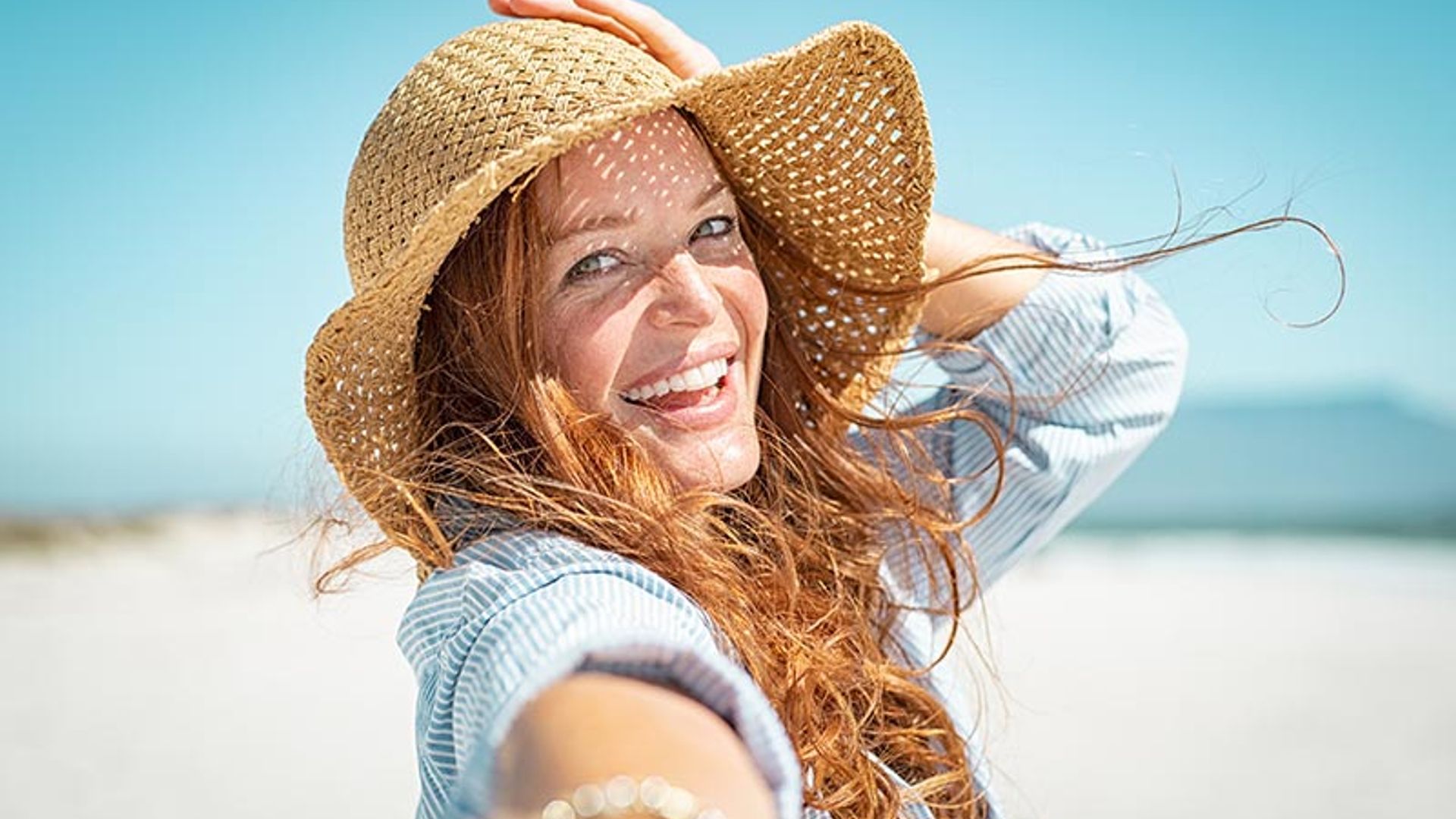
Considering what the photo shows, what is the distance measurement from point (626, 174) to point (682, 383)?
0.28 m

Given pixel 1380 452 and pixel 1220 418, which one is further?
pixel 1220 418

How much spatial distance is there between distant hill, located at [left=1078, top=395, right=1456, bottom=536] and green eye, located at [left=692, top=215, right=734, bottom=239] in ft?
79.8

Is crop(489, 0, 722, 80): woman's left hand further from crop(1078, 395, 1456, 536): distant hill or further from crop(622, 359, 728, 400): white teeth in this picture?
crop(1078, 395, 1456, 536): distant hill

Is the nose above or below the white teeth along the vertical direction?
above

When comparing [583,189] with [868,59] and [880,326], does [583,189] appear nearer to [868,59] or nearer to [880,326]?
[868,59]

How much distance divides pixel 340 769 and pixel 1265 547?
1694cm

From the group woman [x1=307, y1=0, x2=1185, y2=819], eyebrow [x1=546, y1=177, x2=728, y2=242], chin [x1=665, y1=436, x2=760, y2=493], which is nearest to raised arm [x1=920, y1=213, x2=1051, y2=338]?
woman [x1=307, y1=0, x2=1185, y2=819]

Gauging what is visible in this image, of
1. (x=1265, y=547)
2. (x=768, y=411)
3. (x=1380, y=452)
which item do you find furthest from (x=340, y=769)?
(x=1380, y=452)

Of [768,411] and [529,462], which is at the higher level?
[529,462]

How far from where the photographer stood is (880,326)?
2.31 m

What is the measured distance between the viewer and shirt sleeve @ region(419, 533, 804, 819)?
0.94m

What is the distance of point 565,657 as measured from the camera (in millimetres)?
958

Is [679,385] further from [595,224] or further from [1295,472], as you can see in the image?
[1295,472]

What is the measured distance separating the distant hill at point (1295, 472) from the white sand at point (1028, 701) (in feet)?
50.3
